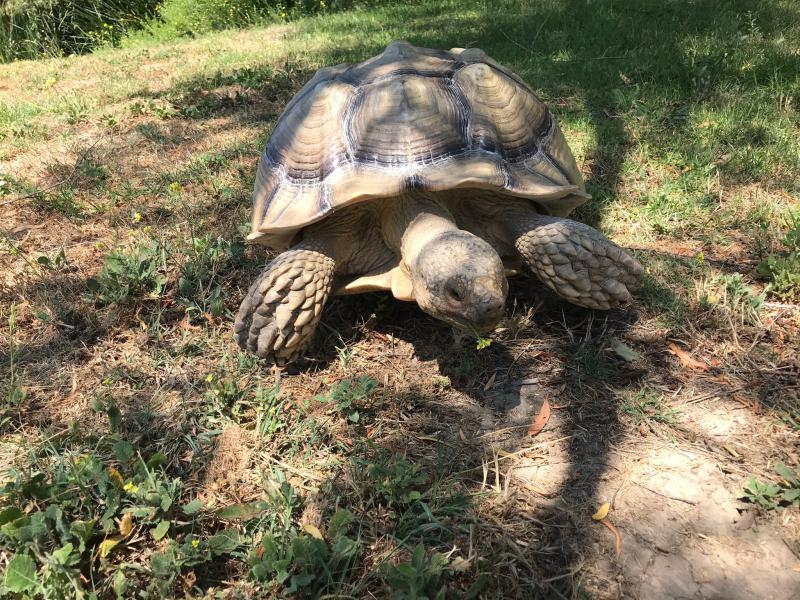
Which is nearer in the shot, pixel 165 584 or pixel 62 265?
pixel 165 584

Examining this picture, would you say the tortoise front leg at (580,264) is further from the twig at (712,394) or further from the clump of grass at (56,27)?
the clump of grass at (56,27)

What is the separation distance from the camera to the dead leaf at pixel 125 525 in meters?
1.77

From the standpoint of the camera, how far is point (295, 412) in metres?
2.34

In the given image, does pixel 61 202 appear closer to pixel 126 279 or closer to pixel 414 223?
pixel 126 279

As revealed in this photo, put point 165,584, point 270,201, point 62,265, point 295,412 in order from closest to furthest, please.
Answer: point 165,584 < point 295,412 < point 270,201 < point 62,265

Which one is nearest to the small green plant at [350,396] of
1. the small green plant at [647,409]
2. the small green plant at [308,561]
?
the small green plant at [308,561]

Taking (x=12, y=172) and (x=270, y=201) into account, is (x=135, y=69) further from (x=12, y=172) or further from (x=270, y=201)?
(x=270, y=201)

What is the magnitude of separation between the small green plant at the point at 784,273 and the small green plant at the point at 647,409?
953mm

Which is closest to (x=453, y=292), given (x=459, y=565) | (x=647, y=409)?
(x=647, y=409)

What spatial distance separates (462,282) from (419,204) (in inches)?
25.2

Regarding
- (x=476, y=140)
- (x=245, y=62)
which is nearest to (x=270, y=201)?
(x=476, y=140)

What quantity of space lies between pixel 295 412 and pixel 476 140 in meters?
1.55

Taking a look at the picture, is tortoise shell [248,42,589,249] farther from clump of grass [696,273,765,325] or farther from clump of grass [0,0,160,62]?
clump of grass [0,0,160,62]

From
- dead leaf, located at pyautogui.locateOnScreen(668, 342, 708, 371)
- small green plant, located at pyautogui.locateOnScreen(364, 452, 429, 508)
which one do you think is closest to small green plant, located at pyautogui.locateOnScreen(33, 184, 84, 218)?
small green plant, located at pyautogui.locateOnScreen(364, 452, 429, 508)
